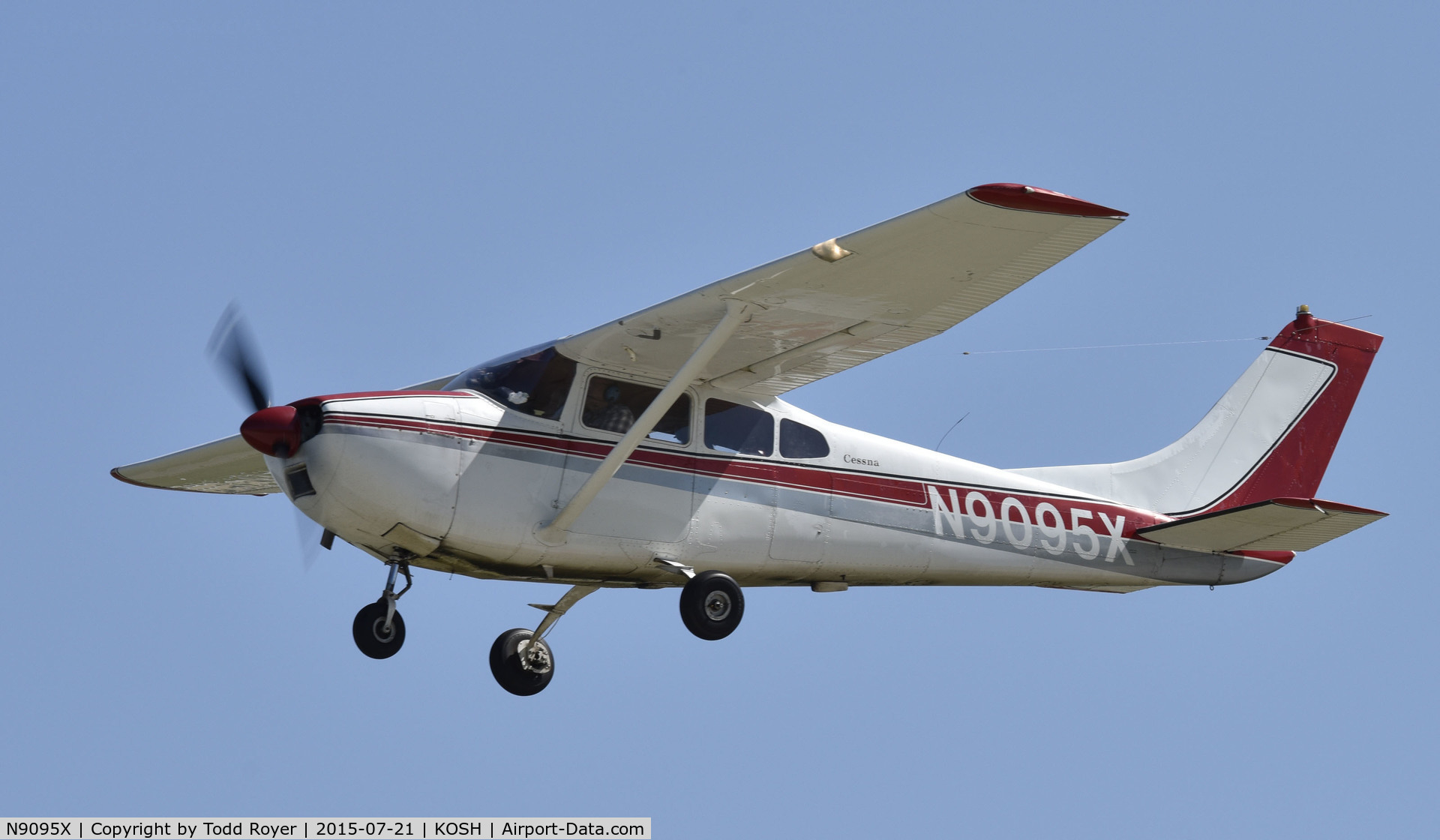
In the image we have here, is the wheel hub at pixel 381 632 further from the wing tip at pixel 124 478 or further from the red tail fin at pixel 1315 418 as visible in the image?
the red tail fin at pixel 1315 418

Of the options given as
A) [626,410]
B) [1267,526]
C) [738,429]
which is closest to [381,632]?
[626,410]

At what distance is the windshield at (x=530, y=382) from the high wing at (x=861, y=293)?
154 mm

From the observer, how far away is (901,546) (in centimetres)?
1211

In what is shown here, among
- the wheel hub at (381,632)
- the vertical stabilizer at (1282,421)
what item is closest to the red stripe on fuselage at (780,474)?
the vertical stabilizer at (1282,421)

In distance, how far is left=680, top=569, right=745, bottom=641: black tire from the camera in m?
11.1

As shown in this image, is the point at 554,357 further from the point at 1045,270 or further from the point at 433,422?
the point at 1045,270

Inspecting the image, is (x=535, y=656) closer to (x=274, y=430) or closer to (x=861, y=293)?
(x=274, y=430)

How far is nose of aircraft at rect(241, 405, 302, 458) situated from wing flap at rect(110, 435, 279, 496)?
10.0 ft

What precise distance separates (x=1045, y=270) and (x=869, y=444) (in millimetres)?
2684

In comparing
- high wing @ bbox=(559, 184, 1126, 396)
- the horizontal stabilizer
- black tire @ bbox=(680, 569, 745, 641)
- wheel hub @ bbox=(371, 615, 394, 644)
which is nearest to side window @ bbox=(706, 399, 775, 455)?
high wing @ bbox=(559, 184, 1126, 396)

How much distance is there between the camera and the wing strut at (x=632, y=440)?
1059 centimetres

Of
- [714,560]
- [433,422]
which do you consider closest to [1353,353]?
[714,560]

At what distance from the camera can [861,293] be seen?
34.7 feet

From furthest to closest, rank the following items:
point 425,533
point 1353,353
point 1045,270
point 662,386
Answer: point 1353,353 → point 662,386 → point 425,533 → point 1045,270
